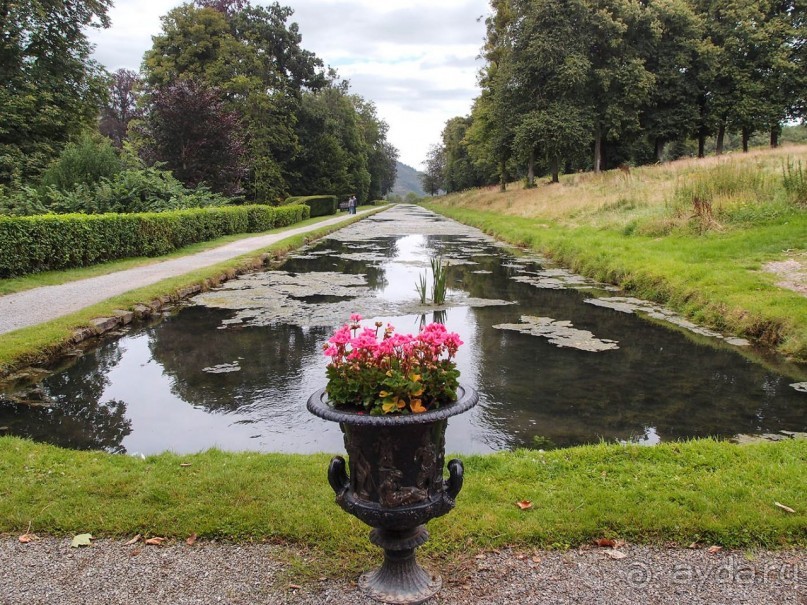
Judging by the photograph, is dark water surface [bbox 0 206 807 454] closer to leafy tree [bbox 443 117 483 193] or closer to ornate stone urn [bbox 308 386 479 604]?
ornate stone urn [bbox 308 386 479 604]

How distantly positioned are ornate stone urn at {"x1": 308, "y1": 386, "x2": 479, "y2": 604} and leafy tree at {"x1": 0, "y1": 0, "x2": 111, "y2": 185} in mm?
23812

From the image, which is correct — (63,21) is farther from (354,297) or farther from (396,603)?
(396,603)

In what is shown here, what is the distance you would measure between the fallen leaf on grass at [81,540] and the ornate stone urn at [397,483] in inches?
54.6

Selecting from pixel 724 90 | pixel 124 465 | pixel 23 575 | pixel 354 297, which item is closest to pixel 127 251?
pixel 354 297

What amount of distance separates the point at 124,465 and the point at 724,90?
1767 inches

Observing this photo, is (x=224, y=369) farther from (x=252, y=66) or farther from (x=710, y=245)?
(x=252, y=66)

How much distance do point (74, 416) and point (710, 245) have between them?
460 inches

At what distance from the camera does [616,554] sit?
2.81m

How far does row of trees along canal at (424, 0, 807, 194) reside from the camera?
32.7 m

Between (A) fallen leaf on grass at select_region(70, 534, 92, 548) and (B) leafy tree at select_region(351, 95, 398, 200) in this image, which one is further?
(B) leafy tree at select_region(351, 95, 398, 200)

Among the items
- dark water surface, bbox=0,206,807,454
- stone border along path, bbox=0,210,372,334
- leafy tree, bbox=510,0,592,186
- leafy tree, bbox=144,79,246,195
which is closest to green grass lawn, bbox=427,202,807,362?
dark water surface, bbox=0,206,807,454

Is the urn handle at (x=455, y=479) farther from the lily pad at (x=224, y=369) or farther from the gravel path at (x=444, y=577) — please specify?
the lily pad at (x=224, y=369)

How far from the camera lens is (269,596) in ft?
8.25

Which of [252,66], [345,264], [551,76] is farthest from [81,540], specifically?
[252,66]
